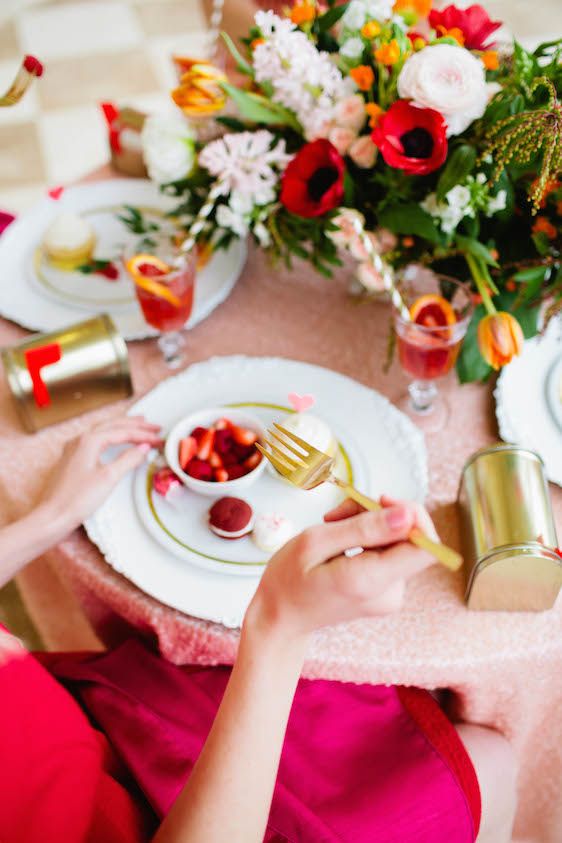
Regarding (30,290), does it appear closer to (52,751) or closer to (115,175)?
(115,175)

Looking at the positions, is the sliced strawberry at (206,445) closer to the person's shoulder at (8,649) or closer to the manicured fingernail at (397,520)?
the person's shoulder at (8,649)

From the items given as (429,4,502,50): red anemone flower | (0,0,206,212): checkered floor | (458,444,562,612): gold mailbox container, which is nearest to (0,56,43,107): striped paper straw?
(429,4,502,50): red anemone flower

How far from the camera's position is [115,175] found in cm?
163

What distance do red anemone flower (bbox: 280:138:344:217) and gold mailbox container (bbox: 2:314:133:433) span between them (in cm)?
34

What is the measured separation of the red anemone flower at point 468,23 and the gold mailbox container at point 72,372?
64cm

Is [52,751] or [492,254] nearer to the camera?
[52,751]

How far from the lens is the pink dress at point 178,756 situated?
0.81 metres

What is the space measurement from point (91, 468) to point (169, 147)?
54cm

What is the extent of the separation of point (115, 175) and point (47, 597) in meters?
0.91

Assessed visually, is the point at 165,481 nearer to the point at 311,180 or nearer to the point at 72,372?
the point at 72,372

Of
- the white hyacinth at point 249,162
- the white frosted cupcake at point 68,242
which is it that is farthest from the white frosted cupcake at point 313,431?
the white frosted cupcake at point 68,242

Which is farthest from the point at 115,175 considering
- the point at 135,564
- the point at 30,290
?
the point at 135,564

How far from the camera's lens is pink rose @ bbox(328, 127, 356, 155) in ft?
3.43

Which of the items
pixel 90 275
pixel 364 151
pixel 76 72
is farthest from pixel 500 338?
pixel 76 72
